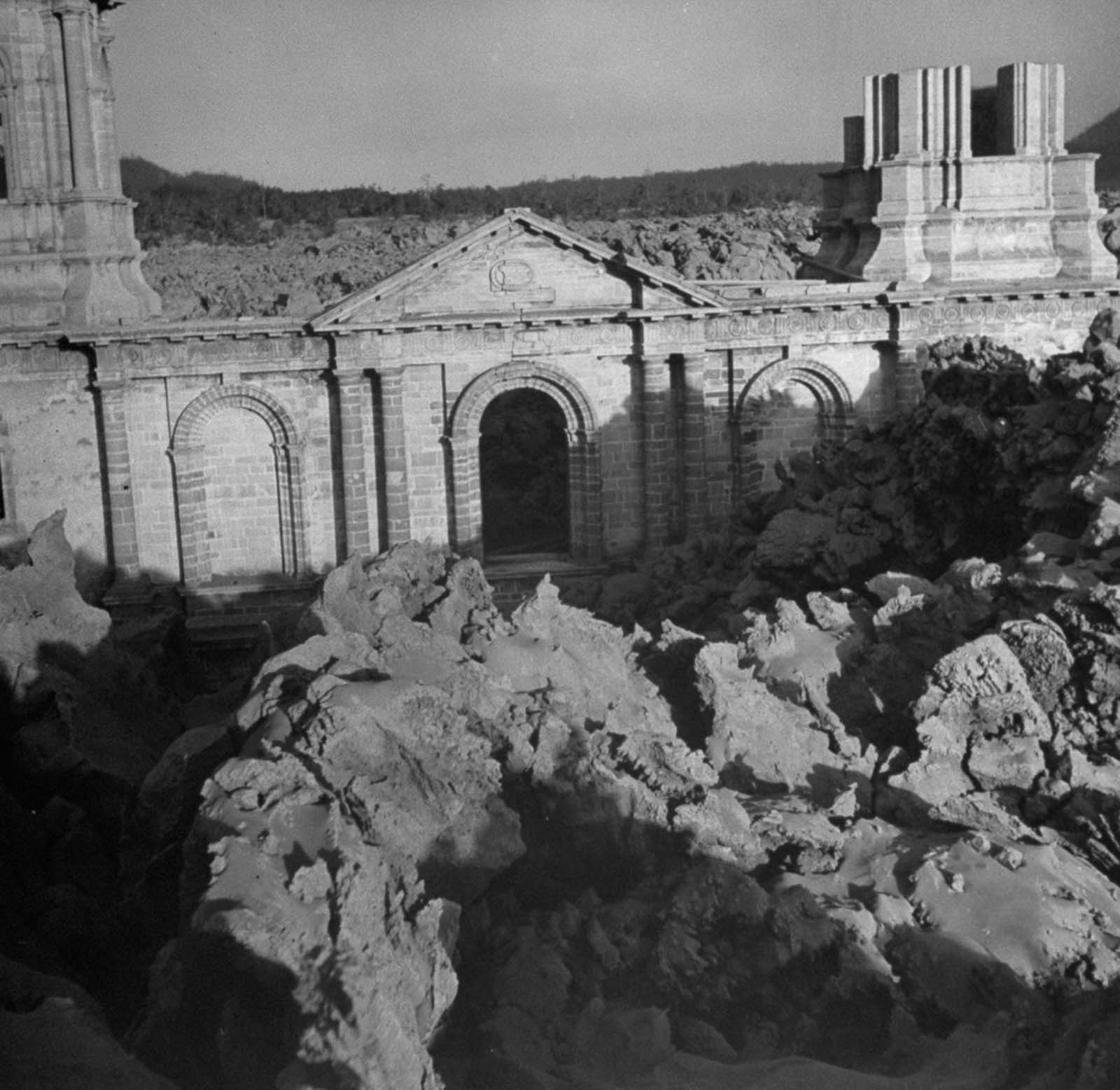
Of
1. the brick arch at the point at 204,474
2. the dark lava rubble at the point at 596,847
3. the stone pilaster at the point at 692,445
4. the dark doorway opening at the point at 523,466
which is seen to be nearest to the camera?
the dark lava rubble at the point at 596,847

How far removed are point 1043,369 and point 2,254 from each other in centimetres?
1587

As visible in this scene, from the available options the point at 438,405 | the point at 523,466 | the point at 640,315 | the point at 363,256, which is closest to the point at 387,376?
the point at 438,405

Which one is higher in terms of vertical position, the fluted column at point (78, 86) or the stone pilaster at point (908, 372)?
the fluted column at point (78, 86)

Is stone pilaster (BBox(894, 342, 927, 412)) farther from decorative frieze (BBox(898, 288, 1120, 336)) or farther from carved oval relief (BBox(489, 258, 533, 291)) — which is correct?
carved oval relief (BBox(489, 258, 533, 291))

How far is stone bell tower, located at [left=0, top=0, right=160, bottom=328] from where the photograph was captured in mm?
25109

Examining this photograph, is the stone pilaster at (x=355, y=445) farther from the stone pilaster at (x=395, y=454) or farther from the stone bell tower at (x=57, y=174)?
the stone bell tower at (x=57, y=174)

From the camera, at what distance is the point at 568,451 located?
26.6m

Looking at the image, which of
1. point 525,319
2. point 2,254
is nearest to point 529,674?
point 525,319

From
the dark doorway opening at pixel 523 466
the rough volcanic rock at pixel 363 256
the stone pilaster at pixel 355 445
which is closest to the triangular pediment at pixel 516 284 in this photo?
the stone pilaster at pixel 355 445

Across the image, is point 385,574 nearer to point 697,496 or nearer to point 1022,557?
point 1022,557

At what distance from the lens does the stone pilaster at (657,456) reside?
26219 mm

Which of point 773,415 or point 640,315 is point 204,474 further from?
point 773,415

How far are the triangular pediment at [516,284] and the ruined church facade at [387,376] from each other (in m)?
0.03

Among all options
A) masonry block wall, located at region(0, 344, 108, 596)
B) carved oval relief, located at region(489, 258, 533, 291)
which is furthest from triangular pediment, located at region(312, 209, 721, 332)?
masonry block wall, located at region(0, 344, 108, 596)
